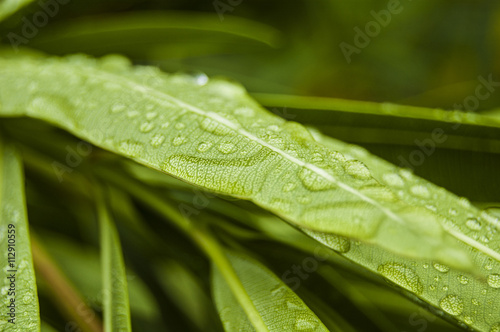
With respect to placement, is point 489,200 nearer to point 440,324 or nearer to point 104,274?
point 440,324

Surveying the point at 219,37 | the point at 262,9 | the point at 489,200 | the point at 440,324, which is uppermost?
the point at 262,9

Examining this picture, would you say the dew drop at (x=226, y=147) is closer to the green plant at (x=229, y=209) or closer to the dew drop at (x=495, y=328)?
the green plant at (x=229, y=209)

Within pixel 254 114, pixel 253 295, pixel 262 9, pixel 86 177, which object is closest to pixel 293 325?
pixel 253 295

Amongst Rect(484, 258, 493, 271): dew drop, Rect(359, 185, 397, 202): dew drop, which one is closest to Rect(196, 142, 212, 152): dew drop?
Rect(359, 185, 397, 202): dew drop

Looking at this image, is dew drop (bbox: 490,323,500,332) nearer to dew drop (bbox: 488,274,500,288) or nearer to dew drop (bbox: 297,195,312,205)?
dew drop (bbox: 488,274,500,288)

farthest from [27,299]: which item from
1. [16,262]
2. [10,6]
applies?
[10,6]

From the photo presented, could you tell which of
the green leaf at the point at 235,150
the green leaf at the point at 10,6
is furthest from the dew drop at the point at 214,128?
the green leaf at the point at 10,6
